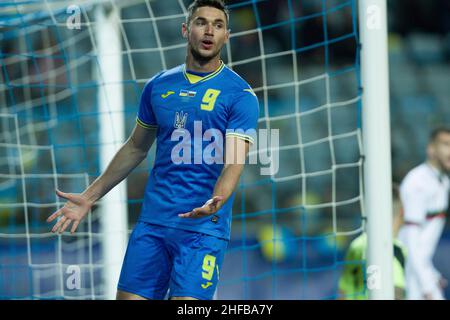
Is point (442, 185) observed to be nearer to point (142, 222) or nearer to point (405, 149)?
point (405, 149)

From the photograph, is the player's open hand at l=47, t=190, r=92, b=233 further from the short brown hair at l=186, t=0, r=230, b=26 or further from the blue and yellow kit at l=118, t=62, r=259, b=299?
the short brown hair at l=186, t=0, r=230, b=26

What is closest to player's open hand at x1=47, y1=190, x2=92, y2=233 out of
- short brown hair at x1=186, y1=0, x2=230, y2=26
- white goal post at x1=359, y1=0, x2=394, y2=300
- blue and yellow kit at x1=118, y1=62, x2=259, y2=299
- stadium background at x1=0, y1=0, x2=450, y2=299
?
blue and yellow kit at x1=118, y1=62, x2=259, y2=299

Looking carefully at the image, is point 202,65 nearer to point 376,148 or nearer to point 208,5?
point 208,5

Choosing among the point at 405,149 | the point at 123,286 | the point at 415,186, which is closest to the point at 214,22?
the point at 123,286

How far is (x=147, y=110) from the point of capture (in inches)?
137

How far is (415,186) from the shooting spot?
6.88 metres

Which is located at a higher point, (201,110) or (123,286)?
(201,110)

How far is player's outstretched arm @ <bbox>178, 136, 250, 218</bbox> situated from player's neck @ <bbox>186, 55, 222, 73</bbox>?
0.32 m

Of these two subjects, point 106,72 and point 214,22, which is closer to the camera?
point 214,22

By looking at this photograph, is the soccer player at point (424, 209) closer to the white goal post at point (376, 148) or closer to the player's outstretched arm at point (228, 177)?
the white goal post at point (376, 148)

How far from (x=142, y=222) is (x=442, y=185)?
4.22 m

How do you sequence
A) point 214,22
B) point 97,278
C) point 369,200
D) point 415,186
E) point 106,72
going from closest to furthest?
1. point 214,22
2. point 369,200
3. point 106,72
4. point 415,186
5. point 97,278

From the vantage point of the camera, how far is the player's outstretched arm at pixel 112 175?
3.49m

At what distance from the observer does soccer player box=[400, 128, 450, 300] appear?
6.79 m
